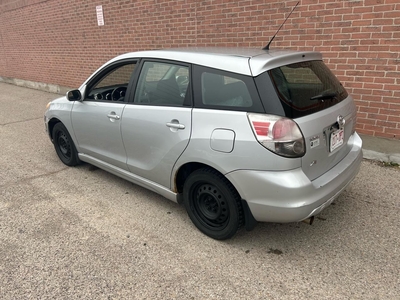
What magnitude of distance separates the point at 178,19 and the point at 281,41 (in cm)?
249

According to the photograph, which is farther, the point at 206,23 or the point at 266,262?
the point at 206,23

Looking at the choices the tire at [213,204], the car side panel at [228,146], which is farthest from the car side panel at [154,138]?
the tire at [213,204]

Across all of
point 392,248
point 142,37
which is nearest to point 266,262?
point 392,248

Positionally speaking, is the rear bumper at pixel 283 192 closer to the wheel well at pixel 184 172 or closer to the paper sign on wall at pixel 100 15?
the wheel well at pixel 184 172

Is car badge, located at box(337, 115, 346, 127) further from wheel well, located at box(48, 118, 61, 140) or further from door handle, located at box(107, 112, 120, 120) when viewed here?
wheel well, located at box(48, 118, 61, 140)

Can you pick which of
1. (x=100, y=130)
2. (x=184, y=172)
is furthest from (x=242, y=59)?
(x=100, y=130)

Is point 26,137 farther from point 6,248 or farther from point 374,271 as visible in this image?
point 374,271

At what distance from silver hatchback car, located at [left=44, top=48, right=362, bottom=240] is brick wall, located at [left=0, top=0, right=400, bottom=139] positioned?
1.64 meters

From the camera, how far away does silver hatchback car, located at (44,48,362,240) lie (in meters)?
2.34

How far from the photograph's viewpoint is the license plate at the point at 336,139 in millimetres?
2604

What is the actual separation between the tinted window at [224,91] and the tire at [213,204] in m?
0.58

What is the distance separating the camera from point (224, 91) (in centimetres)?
262

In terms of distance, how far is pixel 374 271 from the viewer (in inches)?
94.7

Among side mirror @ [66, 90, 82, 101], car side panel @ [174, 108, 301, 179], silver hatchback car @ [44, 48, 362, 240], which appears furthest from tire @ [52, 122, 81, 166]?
car side panel @ [174, 108, 301, 179]
